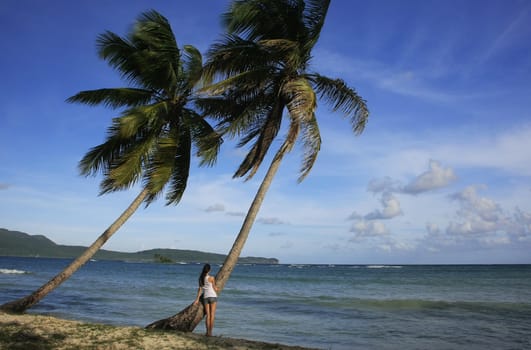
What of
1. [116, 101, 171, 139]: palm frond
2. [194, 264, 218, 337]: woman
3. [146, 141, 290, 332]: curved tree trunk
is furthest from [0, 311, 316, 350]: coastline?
[116, 101, 171, 139]: palm frond

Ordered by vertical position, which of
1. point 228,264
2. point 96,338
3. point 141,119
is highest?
point 141,119

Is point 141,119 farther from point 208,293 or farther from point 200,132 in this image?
point 208,293

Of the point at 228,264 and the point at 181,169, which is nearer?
the point at 228,264

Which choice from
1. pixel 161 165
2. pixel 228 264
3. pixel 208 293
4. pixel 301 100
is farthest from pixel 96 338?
pixel 301 100

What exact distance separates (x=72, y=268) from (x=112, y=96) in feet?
15.3

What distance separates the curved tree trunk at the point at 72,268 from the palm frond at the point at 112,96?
265 centimetres

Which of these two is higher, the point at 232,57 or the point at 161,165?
the point at 232,57

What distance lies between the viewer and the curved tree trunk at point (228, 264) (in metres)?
9.43

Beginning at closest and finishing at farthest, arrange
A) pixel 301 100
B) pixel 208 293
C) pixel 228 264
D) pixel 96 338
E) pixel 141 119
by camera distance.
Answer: pixel 96 338, pixel 208 293, pixel 228 264, pixel 301 100, pixel 141 119

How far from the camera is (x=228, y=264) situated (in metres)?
9.62

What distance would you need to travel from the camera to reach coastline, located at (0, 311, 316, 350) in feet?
25.9

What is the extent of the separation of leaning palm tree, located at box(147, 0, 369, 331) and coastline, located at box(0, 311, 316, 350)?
861 mm

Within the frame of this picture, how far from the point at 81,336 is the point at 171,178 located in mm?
5190

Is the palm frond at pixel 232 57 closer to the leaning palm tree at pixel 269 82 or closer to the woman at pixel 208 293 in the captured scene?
the leaning palm tree at pixel 269 82
